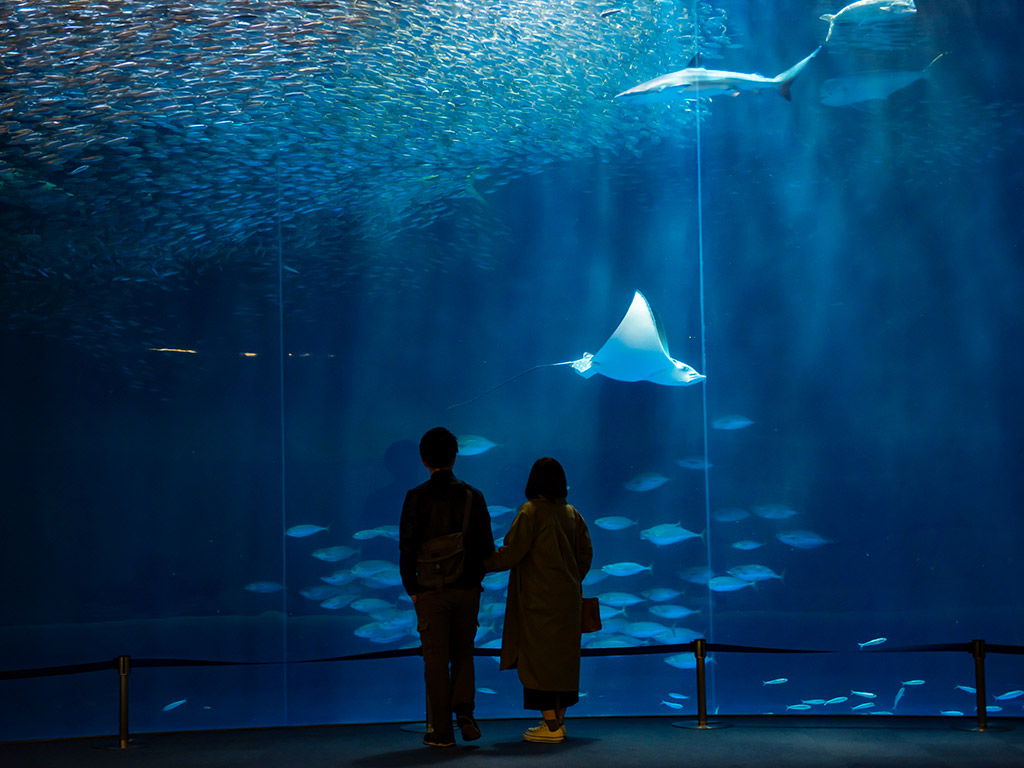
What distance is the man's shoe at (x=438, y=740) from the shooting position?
3.80 meters

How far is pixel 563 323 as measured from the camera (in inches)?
418

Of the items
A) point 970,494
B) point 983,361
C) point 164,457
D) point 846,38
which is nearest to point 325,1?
point 846,38

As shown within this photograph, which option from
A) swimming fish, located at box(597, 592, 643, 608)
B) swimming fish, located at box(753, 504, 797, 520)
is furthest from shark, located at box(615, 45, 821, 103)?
swimming fish, located at box(597, 592, 643, 608)

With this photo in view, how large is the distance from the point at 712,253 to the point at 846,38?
9.19ft

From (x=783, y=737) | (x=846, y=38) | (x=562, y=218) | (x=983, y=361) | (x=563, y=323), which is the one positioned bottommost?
(x=783, y=737)

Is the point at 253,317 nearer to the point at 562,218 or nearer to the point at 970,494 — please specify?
the point at 562,218

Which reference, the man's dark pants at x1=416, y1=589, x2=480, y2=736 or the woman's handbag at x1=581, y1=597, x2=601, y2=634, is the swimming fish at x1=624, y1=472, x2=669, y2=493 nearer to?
the woman's handbag at x1=581, y1=597, x2=601, y2=634

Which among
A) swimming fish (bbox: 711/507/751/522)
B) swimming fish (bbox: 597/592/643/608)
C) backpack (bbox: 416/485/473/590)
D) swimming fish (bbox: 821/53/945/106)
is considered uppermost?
swimming fish (bbox: 821/53/945/106)

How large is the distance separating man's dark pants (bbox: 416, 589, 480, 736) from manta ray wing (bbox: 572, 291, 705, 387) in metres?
3.29

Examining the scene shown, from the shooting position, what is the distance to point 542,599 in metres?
3.78

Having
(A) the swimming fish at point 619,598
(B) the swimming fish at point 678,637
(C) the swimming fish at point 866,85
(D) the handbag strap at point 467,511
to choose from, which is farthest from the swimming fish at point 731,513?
(D) the handbag strap at point 467,511

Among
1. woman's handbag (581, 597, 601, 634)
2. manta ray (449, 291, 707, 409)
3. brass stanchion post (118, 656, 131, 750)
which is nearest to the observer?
woman's handbag (581, 597, 601, 634)

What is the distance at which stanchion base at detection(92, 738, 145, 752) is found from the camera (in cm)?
418

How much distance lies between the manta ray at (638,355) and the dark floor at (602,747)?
280 centimetres
